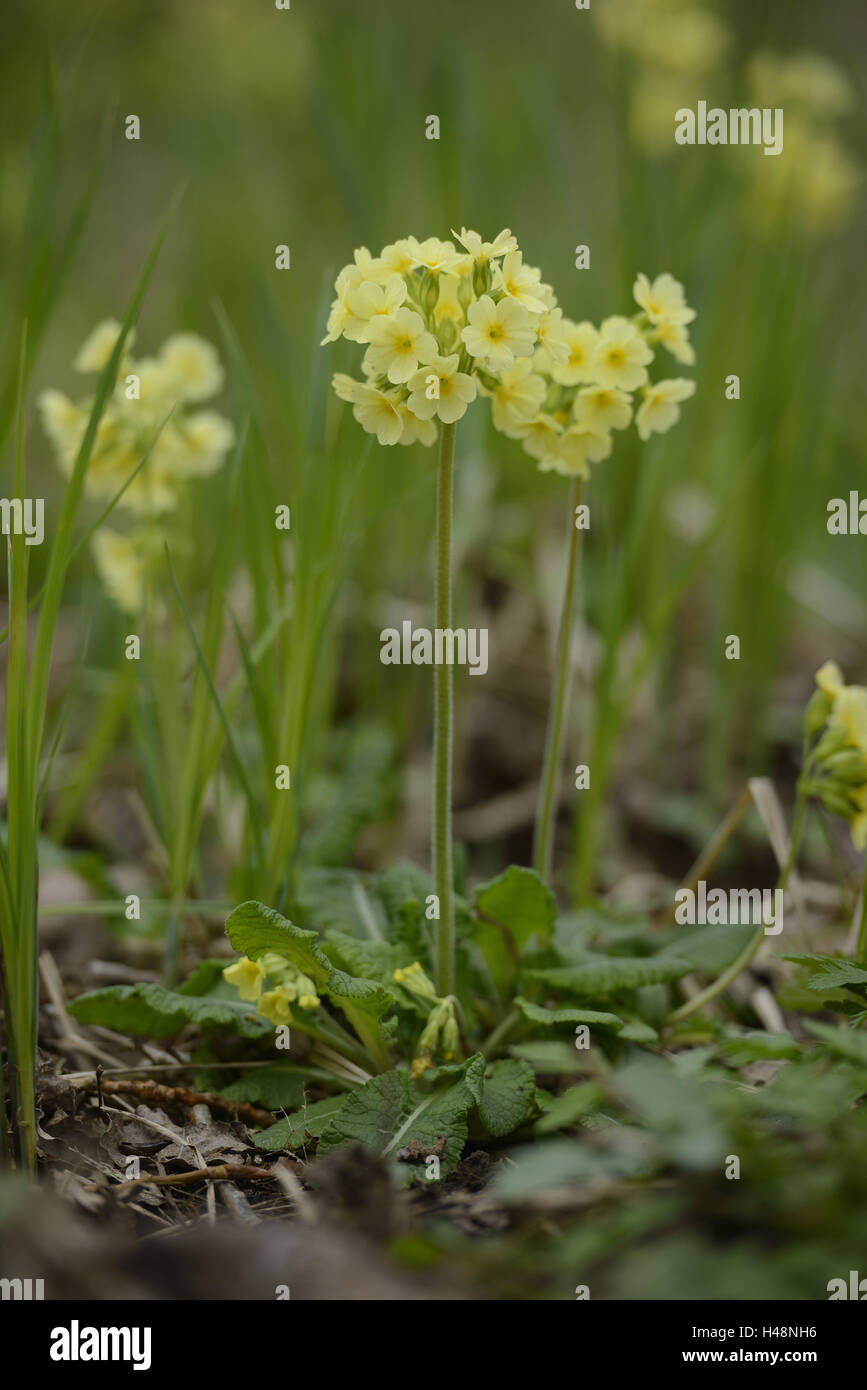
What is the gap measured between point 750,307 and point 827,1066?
2501mm

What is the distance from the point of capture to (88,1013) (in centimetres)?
188

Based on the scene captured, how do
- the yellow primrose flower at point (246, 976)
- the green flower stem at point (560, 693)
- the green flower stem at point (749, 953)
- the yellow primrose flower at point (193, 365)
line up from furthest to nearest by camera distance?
the yellow primrose flower at point (193, 365) < the green flower stem at point (560, 693) < the green flower stem at point (749, 953) < the yellow primrose flower at point (246, 976)

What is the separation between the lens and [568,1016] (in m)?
1.74

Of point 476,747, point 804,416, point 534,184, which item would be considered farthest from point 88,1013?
point 534,184

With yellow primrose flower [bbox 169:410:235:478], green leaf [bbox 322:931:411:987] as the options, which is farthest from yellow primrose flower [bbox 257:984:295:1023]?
yellow primrose flower [bbox 169:410:235:478]

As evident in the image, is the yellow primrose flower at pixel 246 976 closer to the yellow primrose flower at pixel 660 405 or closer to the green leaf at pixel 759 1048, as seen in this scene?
the green leaf at pixel 759 1048

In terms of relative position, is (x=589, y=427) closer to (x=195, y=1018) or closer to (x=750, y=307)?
(x=195, y=1018)

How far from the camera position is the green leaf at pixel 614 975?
1.83m

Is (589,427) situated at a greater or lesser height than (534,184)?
lesser

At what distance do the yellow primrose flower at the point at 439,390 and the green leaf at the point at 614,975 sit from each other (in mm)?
949

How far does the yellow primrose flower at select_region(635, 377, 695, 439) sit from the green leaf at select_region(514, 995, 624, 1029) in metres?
1.00

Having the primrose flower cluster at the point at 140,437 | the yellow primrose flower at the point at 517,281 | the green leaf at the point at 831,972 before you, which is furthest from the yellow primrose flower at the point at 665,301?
the green leaf at the point at 831,972

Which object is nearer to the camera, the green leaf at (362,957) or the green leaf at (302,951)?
the green leaf at (302,951)

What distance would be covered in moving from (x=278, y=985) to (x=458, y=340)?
3.54 feet
